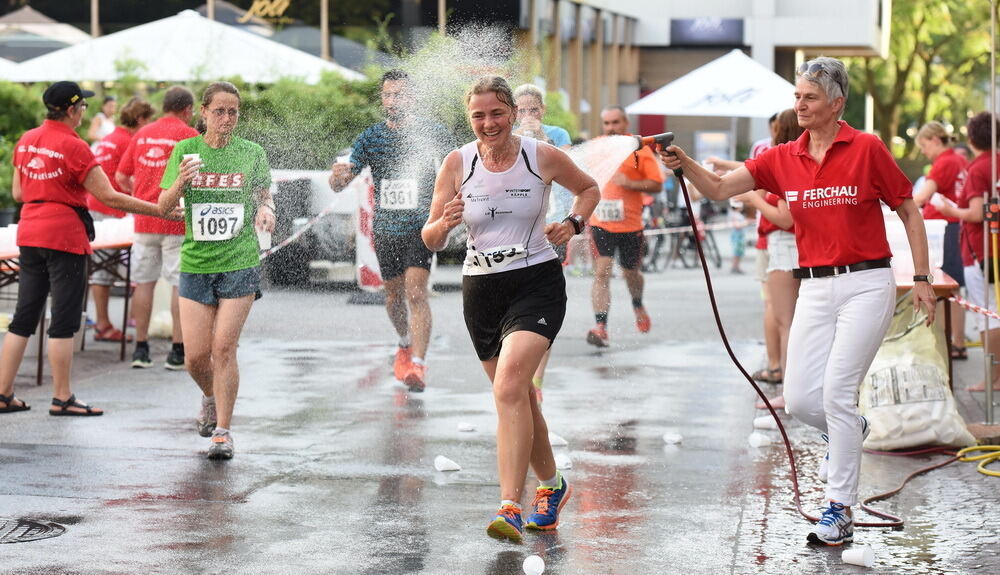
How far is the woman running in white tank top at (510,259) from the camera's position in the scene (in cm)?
606

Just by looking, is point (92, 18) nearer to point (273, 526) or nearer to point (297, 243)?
point (297, 243)

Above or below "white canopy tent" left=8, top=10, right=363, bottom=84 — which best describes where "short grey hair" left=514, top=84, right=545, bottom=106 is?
below

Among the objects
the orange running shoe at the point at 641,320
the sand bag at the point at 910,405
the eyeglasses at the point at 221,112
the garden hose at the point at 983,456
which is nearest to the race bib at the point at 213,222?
the eyeglasses at the point at 221,112

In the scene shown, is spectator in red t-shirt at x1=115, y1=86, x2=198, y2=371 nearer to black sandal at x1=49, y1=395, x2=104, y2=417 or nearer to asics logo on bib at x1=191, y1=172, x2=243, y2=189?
black sandal at x1=49, y1=395, x2=104, y2=417

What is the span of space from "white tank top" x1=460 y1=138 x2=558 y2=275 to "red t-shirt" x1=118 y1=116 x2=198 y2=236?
533 centimetres

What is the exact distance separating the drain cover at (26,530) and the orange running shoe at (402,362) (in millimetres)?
4453

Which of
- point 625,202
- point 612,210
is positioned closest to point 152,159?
point 612,210

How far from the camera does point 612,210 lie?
12.4m

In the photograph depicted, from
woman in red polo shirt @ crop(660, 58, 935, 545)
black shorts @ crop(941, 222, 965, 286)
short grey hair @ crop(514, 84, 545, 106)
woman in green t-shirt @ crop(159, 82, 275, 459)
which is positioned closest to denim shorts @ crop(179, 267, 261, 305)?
woman in green t-shirt @ crop(159, 82, 275, 459)

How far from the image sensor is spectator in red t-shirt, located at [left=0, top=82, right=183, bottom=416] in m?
8.91

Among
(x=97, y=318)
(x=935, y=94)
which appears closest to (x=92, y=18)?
(x=97, y=318)

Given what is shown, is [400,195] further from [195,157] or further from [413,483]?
[413,483]

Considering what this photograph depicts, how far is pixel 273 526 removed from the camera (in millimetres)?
6305

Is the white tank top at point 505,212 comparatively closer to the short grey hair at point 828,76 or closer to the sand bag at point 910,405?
the short grey hair at point 828,76
